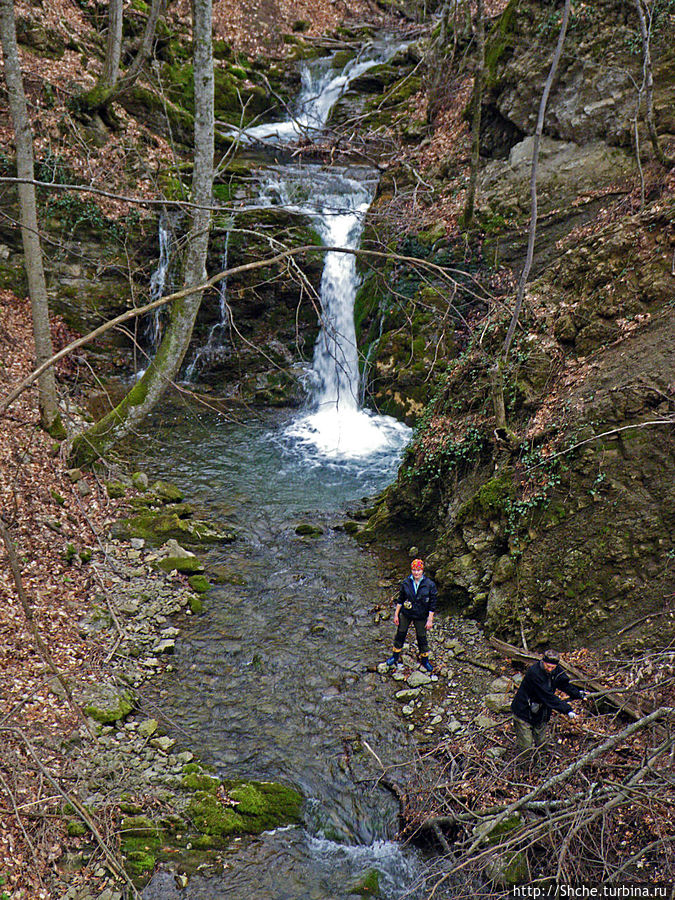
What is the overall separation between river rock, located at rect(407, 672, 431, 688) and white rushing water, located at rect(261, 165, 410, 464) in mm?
8338

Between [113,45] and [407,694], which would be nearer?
[407,694]

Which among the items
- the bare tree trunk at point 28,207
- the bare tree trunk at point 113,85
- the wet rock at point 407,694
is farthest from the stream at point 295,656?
the bare tree trunk at point 113,85

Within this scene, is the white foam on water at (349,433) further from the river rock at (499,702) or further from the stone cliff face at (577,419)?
the river rock at (499,702)

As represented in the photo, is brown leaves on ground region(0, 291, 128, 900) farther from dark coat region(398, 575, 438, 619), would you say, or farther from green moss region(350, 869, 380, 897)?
dark coat region(398, 575, 438, 619)

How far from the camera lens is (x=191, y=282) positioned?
7.38 metres

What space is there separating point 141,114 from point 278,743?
58.8ft

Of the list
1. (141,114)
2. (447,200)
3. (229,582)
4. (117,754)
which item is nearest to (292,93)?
(141,114)

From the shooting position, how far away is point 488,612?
6895 millimetres

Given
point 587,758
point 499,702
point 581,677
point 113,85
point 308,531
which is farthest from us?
point 113,85

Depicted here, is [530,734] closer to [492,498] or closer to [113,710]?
[492,498]

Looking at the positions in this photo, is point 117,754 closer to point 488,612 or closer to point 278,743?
point 278,743

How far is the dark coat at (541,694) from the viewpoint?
186 inches

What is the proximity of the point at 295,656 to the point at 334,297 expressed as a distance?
39.4 ft

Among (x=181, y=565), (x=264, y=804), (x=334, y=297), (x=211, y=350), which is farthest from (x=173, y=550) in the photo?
(x=334, y=297)
